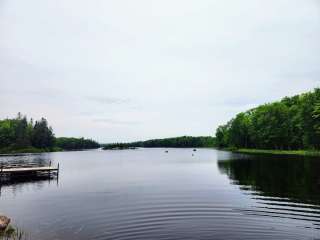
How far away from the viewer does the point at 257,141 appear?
15738 cm

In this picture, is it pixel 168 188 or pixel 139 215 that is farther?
pixel 168 188

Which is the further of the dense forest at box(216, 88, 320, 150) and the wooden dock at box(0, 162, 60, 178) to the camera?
the dense forest at box(216, 88, 320, 150)

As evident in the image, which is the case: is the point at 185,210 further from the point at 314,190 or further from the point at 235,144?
the point at 235,144

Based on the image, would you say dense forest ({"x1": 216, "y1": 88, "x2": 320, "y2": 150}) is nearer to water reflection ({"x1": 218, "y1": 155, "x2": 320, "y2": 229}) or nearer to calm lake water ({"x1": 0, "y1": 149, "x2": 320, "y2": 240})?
water reflection ({"x1": 218, "y1": 155, "x2": 320, "y2": 229})

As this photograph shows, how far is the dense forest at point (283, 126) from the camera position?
10719cm

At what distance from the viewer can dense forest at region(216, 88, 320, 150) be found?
10719cm

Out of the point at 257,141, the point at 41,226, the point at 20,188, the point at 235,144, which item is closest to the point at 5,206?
the point at 41,226

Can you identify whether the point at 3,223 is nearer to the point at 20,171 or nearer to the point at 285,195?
the point at 285,195

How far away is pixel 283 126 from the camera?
13212cm

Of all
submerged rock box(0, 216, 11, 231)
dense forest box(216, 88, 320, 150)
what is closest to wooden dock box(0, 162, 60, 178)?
submerged rock box(0, 216, 11, 231)

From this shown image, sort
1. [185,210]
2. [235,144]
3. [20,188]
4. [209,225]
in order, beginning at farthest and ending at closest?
1. [235,144]
2. [20,188]
3. [185,210]
4. [209,225]

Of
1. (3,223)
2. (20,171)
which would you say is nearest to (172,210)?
(3,223)

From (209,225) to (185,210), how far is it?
5.57 metres

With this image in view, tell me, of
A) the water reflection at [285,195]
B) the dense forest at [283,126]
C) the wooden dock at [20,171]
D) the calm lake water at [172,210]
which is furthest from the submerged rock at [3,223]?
the dense forest at [283,126]
